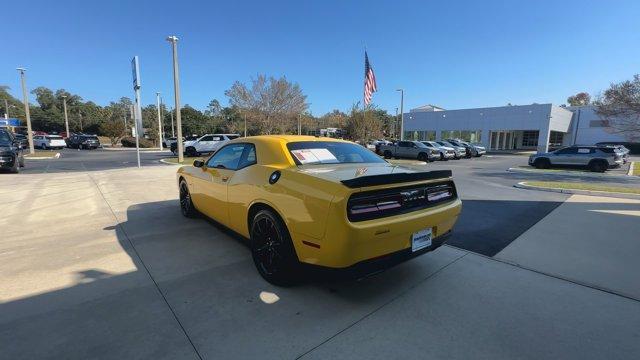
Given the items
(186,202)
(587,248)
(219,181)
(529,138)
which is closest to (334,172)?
(219,181)

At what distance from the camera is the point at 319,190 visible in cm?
275

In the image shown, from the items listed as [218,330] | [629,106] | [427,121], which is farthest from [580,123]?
[218,330]

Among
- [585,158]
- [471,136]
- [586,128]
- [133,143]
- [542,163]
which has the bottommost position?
[133,143]

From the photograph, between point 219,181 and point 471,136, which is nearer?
point 219,181

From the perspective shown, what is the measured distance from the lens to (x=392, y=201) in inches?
116

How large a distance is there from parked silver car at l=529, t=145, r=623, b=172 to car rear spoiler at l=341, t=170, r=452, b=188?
18.6 meters

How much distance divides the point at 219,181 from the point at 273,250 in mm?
1520

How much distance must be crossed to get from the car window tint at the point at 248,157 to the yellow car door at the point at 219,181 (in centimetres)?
9

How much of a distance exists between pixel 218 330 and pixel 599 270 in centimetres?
421

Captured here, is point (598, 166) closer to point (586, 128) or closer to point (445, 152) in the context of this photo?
point (445, 152)

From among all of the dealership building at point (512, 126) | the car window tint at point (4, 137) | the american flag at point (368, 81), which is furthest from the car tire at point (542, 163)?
the car window tint at point (4, 137)

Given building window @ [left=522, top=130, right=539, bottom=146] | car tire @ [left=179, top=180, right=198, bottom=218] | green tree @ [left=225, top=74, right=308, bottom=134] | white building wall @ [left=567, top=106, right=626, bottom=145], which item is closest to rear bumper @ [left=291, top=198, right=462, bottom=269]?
car tire @ [left=179, top=180, right=198, bottom=218]

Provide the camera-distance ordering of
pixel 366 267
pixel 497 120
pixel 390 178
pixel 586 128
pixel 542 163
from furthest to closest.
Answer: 1. pixel 586 128
2. pixel 497 120
3. pixel 542 163
4. pixel 390 178
5. pixel 366 267

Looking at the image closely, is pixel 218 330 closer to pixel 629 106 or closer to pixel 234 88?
pixel 629 106
